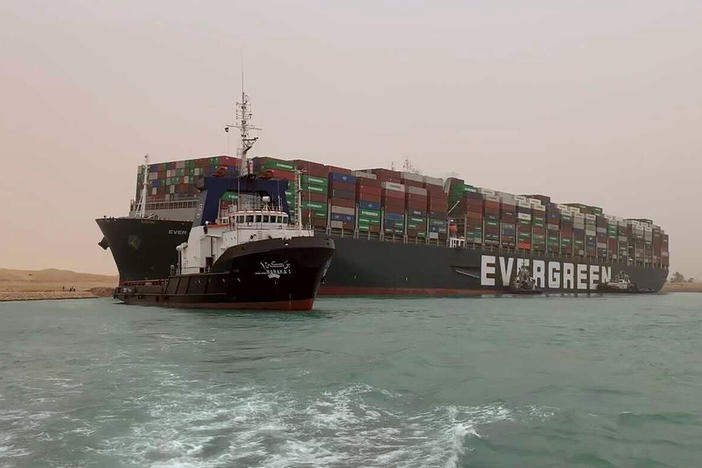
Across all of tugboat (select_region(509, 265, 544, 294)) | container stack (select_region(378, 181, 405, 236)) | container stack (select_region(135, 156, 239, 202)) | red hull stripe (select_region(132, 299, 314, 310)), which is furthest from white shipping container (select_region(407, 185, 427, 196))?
red hull stripe (select_region(132, 299, 314, 310))

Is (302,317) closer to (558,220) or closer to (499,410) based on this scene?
(499,410)

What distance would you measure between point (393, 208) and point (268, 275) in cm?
3437

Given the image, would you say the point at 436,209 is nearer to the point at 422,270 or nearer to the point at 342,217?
the point at 422,270

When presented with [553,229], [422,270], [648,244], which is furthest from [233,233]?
[648,244]

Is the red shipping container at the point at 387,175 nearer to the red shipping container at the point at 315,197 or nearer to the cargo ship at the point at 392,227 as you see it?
the cargo ship at the point at 392,227

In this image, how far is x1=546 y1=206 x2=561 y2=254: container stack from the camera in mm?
78562

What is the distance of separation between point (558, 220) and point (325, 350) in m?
72.5

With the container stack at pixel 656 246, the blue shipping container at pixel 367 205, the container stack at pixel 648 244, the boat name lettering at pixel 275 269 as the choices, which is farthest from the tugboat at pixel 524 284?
the boat name lettering at pixel 275 269

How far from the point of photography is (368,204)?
2255 inches

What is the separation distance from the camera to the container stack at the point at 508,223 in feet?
238

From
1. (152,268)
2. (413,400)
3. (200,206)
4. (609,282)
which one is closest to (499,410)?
(413,400)

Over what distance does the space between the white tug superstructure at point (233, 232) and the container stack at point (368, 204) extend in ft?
80.5

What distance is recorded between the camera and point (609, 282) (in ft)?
283

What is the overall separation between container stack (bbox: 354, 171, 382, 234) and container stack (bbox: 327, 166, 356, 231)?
78cm
